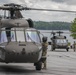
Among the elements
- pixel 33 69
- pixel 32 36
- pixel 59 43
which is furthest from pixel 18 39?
pixel 59 43

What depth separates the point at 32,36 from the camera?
1739cm

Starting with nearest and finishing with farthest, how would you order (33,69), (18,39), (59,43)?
(18,39), (33,69), (59,43)

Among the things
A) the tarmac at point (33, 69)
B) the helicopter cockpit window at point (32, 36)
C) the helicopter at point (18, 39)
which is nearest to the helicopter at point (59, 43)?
the tarmac at point (33, 69)

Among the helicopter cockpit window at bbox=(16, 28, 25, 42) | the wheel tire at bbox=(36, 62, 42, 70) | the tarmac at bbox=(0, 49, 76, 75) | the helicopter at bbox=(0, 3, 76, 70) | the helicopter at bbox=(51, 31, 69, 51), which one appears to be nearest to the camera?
the helicopter at bbox=(0, 3, 76, 70)

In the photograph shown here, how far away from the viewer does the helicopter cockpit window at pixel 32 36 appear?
17198mm

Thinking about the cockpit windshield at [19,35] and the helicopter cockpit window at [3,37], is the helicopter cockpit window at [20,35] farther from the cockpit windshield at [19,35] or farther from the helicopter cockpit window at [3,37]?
the helicopter cockpit window at [3,37]

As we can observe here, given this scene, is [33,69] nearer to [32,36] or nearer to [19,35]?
[32,36]

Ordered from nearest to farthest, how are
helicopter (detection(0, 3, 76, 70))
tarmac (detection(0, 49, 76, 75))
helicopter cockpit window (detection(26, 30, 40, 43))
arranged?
helicopter (detection(0, 3, 76, 70))
tarmac (detection(0, 49, 76, 75))
helicopter cockpit window (detection(26, 30, 40, 43))

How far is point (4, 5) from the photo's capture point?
1694 cm

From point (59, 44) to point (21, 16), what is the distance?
34808mm

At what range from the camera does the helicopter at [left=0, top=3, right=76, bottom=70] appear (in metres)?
16.0

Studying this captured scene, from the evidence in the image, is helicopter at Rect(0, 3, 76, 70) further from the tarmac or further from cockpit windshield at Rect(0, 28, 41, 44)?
the tarmac

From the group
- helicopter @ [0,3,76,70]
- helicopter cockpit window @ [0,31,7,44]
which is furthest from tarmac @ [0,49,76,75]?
helicopter cockpit window @ [0,31,7,44]

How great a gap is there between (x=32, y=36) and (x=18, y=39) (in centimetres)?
79
